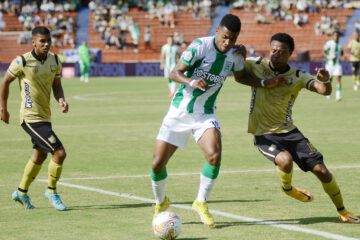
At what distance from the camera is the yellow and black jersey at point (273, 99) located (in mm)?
8258

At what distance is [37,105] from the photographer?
352 inches

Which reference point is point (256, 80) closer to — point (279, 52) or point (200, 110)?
point (279, 52)

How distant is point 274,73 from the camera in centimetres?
827

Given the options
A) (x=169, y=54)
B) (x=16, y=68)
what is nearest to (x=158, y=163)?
(x=16, y=68)

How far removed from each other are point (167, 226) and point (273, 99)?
2317 millimetres

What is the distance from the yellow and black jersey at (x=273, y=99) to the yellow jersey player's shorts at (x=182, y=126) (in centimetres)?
77

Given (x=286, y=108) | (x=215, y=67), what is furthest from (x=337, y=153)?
(x=215, y=67)

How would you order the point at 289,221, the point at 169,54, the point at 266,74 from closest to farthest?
the point at 289,221
the point at 266,74
the point at 169,54

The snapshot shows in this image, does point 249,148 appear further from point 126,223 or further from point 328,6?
point 328,6

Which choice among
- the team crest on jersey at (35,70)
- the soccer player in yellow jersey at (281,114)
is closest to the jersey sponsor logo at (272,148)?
the soccer player in yellow jersey at (281,114)

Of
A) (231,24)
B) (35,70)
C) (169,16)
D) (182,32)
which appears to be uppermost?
(231,24)

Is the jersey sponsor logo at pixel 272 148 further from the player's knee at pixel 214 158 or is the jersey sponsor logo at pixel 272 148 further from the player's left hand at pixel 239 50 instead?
the player's left hand at pixel 239 50

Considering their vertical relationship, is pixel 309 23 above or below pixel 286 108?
below

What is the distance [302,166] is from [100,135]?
9.17 metres
